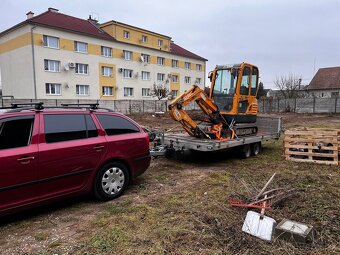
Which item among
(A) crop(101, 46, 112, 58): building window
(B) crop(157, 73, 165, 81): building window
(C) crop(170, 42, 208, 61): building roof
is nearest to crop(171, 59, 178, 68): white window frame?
(C) crop(170, 42, 208, 61): building roof

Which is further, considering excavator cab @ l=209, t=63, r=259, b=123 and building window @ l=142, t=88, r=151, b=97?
building window @ l=142, t=88, r=151, b=97

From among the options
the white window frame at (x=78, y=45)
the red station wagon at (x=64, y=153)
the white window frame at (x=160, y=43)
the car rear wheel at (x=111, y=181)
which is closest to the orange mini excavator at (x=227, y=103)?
the red station wagon at (x=64, y=153)

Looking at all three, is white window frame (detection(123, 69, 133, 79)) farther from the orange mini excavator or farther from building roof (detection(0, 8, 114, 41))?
the orange mini excavator

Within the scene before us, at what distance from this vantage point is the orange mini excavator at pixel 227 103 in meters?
8.97

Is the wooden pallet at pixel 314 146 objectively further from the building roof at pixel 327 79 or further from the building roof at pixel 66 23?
the building roof at pixel 327 79

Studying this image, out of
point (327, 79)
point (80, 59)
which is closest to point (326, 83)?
point (327, 79)

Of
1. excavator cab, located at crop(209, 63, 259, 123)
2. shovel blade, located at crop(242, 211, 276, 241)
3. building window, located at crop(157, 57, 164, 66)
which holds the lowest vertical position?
shovel blade, located at crop(242, 211, 276, 241)

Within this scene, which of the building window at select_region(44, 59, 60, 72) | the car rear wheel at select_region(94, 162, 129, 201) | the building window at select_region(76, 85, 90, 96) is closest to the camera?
the car rear wheel at select_region(94, 162, 129, 201)

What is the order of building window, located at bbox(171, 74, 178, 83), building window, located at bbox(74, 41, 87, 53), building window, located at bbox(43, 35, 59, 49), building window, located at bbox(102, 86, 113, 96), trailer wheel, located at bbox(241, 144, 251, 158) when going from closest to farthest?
1. trailer wheel, located at bbox(241, 144, 251, 158)
2. building window, located at bbox(43, 35, 59, 49)
3. building window, located at bbox(74, 41, 87, 53)
4. building window, located at bbox(102, 86, 113, 96)
5. building window, located at bbox(171, 74, 178, 83)

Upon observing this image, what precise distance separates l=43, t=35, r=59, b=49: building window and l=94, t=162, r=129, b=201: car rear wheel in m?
30.0

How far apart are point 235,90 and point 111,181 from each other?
5.85m

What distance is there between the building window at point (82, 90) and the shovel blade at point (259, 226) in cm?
3294

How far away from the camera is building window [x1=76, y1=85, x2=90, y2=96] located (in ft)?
113

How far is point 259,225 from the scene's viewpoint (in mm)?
4062
